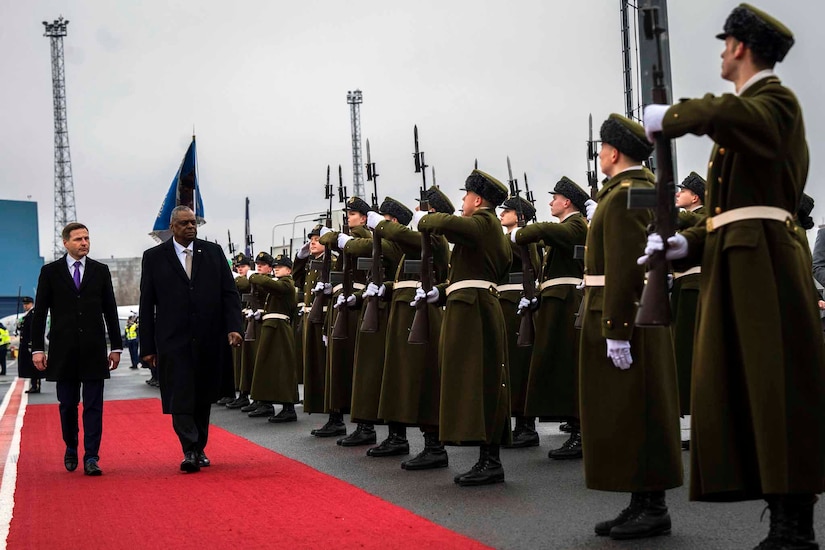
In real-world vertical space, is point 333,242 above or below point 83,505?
above

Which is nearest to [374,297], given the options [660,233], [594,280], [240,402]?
[594,280]

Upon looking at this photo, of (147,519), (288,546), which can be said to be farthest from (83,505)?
(288,546)

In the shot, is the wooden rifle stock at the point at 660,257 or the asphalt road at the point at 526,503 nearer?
the wooden rifle stock at the point at 660,257

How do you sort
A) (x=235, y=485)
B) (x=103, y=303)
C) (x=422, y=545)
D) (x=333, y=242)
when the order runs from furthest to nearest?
(x=333, y=242) < (x=103, y=303) < (x=235, y=485) < (x=422, y=545)

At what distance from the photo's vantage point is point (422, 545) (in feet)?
17.6

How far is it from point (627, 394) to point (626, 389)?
3 cm

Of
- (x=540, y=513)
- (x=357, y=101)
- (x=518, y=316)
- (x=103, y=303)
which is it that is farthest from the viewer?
(x=357, y=101)

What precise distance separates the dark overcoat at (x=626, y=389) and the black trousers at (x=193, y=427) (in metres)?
3.78

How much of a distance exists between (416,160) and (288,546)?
500cm

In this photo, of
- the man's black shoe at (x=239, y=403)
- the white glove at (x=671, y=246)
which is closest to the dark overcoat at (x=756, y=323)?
the white glove at (x=671, y=246)

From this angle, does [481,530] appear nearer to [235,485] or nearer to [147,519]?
[147,519]

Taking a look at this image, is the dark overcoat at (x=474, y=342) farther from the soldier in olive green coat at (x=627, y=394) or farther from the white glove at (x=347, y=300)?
the white glove at (x=347, y=300)

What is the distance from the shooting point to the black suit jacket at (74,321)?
28.5 ft

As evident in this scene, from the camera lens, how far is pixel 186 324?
8.77 meters
